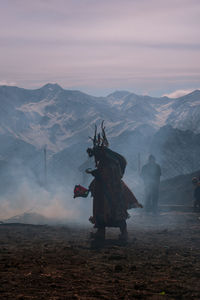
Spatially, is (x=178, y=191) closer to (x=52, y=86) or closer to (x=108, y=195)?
(x=108, y=195)

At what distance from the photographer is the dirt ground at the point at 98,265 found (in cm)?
638


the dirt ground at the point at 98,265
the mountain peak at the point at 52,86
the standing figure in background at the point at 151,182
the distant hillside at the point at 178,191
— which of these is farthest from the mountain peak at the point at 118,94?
the dirt ground at the point at 98,265

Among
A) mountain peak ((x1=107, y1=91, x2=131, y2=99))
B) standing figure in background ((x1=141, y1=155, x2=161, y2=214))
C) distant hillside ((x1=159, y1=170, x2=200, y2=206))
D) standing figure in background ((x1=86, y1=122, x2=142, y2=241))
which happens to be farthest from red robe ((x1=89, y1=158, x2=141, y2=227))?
mountain peak ((x1=107, y1=91, x2=131, y2=99))

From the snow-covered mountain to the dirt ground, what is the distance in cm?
3789

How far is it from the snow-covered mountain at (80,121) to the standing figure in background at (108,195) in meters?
37.9

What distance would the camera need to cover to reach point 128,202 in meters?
12.5

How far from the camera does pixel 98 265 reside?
849 centimetres

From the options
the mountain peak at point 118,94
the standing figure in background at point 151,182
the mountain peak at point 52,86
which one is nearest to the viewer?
the standing figure in background at point 151,182

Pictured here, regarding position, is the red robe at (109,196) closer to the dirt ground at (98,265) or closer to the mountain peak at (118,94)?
the dirt ground at (98,265)

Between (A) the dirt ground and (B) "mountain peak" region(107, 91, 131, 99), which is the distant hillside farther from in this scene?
(B) "mountain peak" region(107, 91, 131, 99)

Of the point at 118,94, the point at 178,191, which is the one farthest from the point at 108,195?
the point at 118,94

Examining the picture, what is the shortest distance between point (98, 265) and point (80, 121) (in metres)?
72.3

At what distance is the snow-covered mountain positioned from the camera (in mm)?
61406

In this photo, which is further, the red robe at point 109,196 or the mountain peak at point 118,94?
the mountain peak at point 118,94
